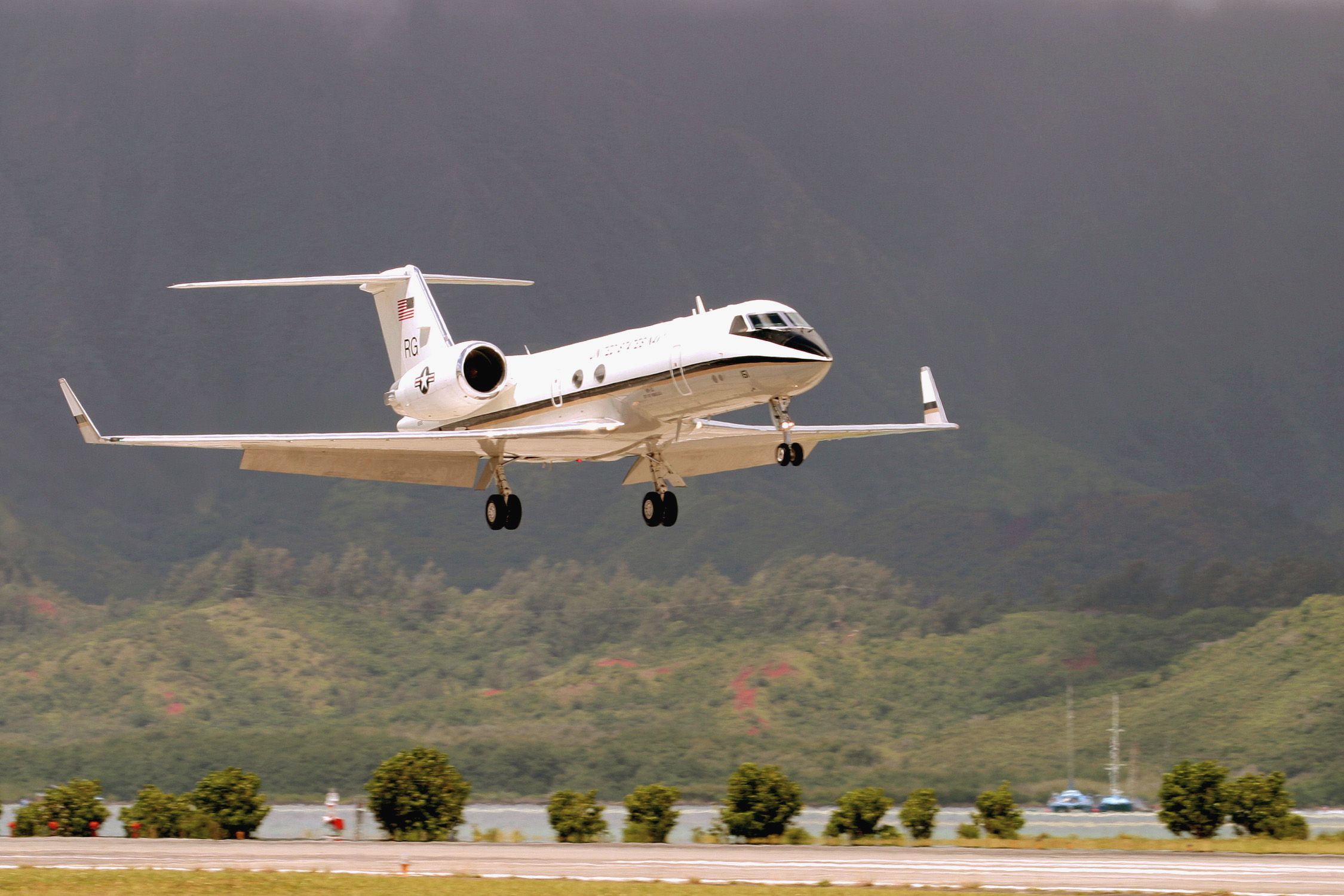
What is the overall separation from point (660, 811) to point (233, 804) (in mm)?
11356

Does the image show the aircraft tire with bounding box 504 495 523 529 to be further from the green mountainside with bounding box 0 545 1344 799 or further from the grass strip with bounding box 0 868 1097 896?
the green mountainside with bounding box 0 545 1344 799

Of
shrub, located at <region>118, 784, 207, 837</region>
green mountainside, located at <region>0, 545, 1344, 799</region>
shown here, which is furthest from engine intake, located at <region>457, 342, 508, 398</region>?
green mountainside, located at <region>0, 545, 1344, 799</region>

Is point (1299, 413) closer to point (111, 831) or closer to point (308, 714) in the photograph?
point (308, 714)

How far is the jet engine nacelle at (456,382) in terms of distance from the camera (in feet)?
110

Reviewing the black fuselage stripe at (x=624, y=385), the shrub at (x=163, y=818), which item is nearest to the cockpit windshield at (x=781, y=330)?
the black fuselage stripe at (x=624, y=385)

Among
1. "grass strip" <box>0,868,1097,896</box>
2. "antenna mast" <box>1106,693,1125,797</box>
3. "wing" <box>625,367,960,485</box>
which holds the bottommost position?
"grass strip" <box>0,868,1097,896</box>

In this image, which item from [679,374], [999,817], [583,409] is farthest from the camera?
[999,817]

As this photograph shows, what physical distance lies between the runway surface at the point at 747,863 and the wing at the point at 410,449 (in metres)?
8.19

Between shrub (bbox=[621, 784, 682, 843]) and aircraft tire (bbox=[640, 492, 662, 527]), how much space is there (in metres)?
12.9

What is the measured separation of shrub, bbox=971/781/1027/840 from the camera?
4428 cm

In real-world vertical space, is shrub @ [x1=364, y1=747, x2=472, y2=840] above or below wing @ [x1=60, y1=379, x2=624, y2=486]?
below

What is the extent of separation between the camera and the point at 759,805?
4406cm

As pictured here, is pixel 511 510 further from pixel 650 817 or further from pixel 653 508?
pixel 650 817

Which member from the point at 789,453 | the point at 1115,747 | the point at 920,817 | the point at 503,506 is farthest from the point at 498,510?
the point at 1115,747
